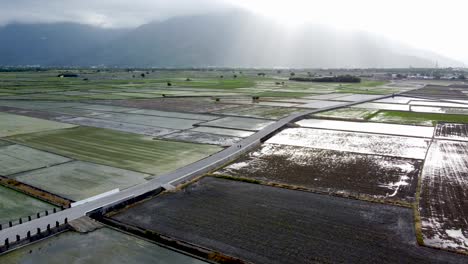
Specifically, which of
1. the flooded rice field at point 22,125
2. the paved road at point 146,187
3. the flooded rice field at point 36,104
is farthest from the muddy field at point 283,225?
the flooded rice field at point 36,104

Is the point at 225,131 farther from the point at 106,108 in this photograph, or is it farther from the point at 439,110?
the point at 439,110

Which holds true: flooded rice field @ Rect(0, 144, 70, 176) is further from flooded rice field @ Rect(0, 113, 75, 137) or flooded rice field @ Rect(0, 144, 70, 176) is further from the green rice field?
flooded rice field @ Rect(0, 113, 75, 137)

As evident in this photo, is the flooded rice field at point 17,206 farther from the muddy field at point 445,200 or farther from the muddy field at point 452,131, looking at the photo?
the muddy field at point 452,131

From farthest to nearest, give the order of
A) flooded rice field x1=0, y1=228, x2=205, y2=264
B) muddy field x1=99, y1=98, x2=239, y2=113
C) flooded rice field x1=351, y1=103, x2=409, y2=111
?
1. flooded rice field x1=351, y1=103, x2=409, y2=111
2. muddy field x1=99, y1=98, x2=239, y2=113
3. flooded rice field x1=0, y1=228, x2=205, y2=264

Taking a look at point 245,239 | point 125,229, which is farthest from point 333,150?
point 125,229

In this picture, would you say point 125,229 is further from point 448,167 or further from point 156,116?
point 156,116

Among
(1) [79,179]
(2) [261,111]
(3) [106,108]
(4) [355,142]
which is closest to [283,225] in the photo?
(1) [79,179]

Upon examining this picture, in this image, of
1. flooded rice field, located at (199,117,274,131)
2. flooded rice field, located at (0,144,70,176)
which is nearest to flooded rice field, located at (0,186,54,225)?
flooded rice field, located at (0,144,70,176)
